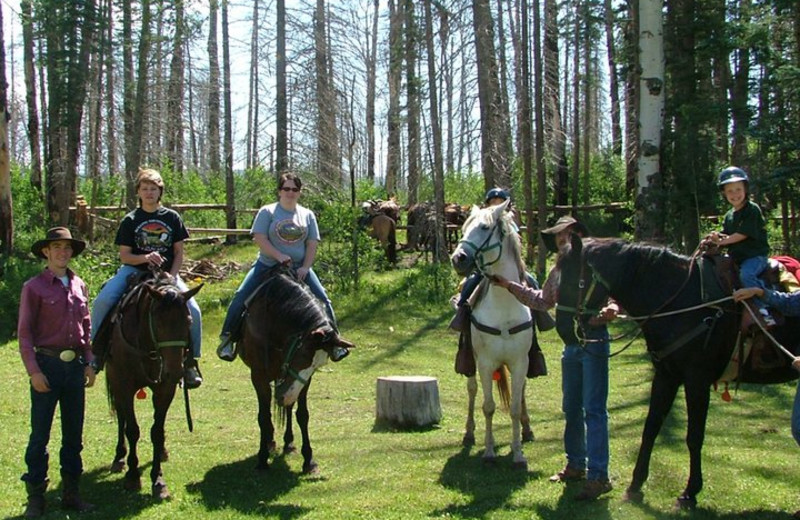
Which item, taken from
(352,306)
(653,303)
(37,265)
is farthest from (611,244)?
(37,265)

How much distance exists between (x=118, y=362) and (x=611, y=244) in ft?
13.7

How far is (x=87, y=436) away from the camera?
8953 mm

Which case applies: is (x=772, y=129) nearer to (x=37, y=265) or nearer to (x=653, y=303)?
(x=653, y=303)

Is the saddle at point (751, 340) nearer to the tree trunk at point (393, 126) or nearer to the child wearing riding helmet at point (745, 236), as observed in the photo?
the child wearing riding helmet at point (745, 236)

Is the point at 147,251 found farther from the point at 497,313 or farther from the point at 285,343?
the point at 497,313

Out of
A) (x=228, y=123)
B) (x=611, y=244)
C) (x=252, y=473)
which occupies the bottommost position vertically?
(x=252, y=473)

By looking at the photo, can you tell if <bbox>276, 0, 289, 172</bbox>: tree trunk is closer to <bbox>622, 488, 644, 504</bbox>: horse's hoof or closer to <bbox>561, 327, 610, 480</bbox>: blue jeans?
<bbox>561, 327, 610, 480</bbox>: blue jeans

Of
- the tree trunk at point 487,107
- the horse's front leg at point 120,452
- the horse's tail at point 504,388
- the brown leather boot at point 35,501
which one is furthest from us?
the tree trunk at point 487,107

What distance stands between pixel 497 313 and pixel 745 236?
7.08 ft

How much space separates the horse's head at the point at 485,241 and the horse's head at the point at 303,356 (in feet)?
3.86

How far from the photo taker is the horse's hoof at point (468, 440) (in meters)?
8.17

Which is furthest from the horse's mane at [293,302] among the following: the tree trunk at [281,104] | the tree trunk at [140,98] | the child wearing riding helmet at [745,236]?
the tree trunk at [281,104]

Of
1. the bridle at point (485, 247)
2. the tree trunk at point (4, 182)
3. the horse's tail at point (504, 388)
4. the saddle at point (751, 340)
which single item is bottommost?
the horse's tail at point (504, 388)

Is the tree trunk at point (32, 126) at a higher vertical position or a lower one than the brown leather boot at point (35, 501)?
higher
